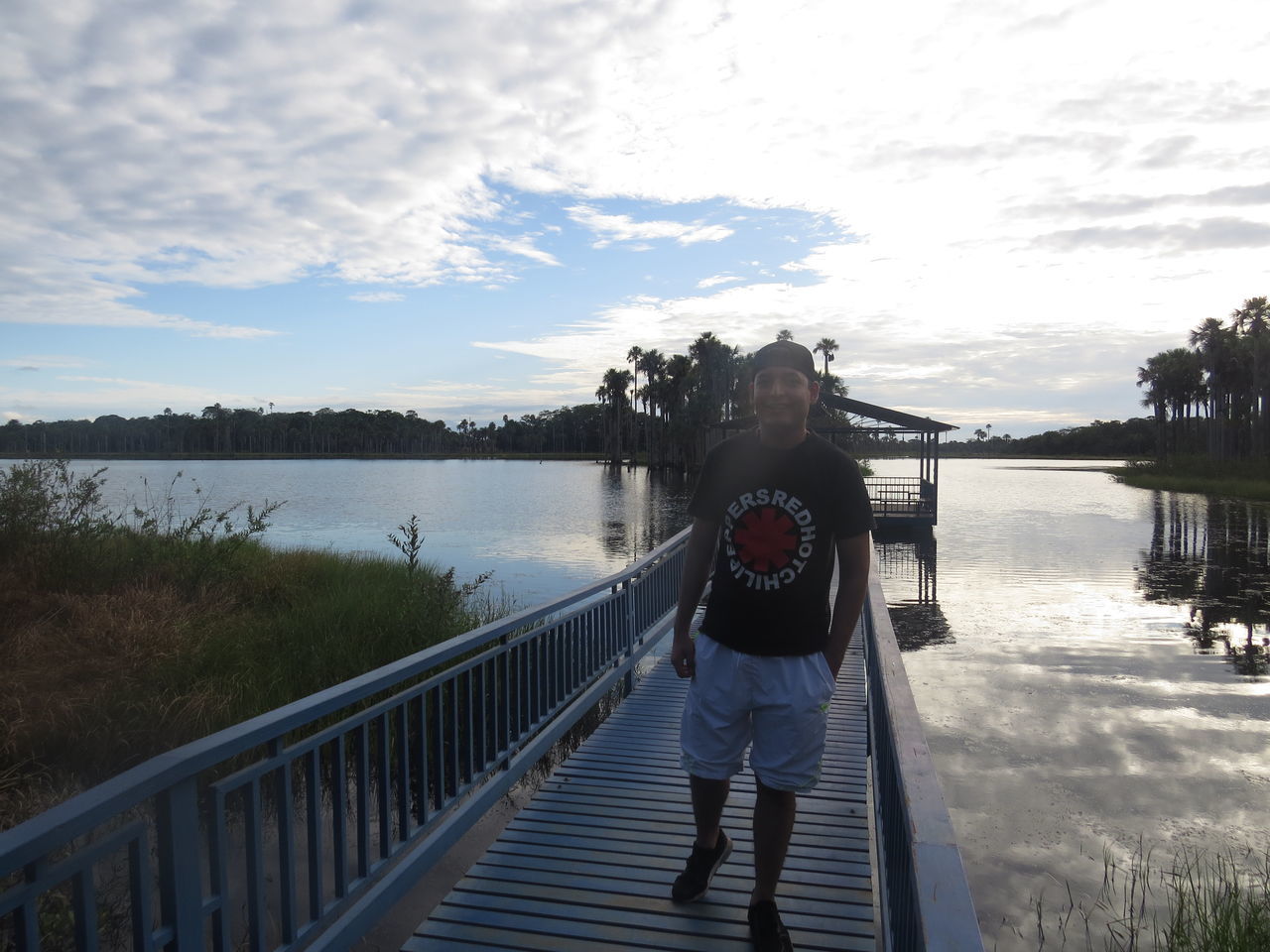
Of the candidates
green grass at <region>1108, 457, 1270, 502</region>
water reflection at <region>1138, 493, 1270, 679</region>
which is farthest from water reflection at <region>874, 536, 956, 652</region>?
green grass at <region>1108, 457, 1270, 502</region>

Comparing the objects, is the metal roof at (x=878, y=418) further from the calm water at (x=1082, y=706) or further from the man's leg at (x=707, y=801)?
the man's leg at (x=707, y=801)

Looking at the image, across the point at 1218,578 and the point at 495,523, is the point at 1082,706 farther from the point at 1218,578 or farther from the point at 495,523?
the point at 495,523

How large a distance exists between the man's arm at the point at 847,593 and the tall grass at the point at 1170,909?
2603mm

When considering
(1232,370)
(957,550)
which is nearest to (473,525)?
(957,550)

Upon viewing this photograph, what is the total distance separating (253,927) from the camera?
2.21 meters

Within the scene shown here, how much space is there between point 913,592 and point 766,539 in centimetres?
1392

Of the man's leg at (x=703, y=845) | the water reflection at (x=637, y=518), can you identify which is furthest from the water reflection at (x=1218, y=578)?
the man's leg at (x=703, y=845)

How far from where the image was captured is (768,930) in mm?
2742

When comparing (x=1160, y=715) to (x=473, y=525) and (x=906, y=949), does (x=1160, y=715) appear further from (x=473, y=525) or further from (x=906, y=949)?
(x=473, y=525)

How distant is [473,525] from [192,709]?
20.8 metres

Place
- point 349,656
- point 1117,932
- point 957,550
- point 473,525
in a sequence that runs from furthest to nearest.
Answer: point 473,525, point 957,550, point 349,656, point 1117,932

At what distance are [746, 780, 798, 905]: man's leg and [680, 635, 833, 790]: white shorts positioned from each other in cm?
6

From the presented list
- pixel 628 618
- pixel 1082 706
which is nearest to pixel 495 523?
pixel 1082 706

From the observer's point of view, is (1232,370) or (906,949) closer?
(906,949)
